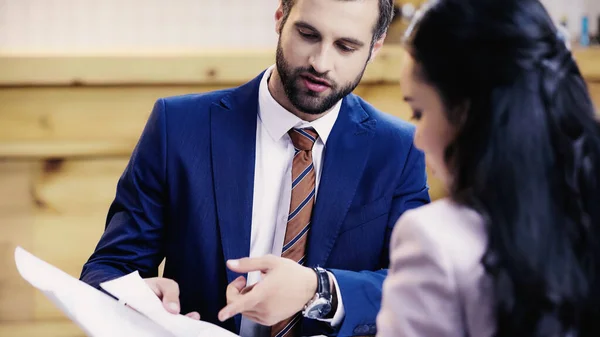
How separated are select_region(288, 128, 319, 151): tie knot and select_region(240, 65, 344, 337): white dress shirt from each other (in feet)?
0.03

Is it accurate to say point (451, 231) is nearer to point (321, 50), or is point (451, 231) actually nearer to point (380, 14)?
point (321, 50)

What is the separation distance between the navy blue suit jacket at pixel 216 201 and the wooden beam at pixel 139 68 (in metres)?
0.99

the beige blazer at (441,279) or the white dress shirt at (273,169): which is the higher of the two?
the beige blazer at (441,279)

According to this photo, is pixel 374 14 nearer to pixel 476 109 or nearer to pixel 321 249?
pixel 321 249

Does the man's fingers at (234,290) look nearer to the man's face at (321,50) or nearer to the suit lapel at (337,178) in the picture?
the suit lapel at (337,178)

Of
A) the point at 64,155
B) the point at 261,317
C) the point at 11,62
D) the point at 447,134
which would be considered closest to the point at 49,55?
the point at 11,62

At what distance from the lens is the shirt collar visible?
1.53m

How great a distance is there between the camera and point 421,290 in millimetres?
737

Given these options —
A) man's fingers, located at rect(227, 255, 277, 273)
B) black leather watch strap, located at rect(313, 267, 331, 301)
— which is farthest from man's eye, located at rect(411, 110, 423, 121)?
black leather watch strap, located at rect(313, 267, 331, 301)

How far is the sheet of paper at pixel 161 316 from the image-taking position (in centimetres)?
115

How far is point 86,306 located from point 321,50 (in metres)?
0.66

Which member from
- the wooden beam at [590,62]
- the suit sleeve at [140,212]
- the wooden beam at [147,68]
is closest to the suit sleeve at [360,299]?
the suit sleeve at [140,212]

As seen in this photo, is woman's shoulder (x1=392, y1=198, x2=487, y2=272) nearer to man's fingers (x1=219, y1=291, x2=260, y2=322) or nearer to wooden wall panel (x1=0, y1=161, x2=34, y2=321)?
man's fingers (x1=219, y1=291, x2=260, y2=322)

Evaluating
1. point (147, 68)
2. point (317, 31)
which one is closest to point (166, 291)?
point (317, 31)
